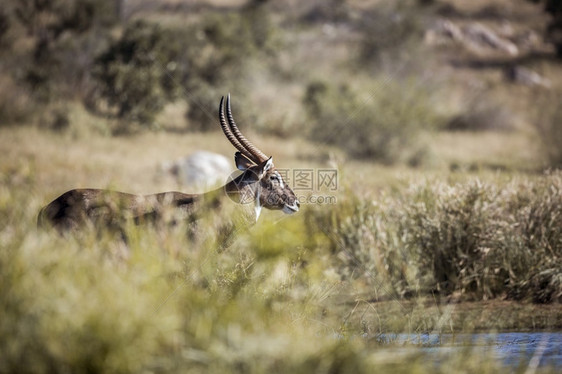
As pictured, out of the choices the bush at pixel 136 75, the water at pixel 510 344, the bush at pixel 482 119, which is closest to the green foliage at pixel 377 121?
the bush at pixel 136 75

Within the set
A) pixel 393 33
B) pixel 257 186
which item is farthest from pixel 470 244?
pixel 393 33

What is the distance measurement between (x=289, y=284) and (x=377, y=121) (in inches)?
720

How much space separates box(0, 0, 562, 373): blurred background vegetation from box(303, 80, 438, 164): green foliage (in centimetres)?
7

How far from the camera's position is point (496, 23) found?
168 ft

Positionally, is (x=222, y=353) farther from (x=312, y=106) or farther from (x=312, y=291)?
(x=312, y=106)

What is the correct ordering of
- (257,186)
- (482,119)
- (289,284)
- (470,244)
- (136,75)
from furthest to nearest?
1. (482,119)
2. (136,75)
3. (470,244)
4. (257,186)
5. (289,284)

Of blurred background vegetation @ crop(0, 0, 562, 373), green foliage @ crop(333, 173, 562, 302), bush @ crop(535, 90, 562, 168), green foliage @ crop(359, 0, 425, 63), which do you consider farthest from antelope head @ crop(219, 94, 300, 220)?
green foliage @ crop(359, 0, 425, 63)

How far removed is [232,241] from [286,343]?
7.50ft

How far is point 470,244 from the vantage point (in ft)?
29.3

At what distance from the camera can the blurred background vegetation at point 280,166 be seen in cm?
420

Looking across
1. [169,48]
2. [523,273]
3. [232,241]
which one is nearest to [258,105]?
[169,48]

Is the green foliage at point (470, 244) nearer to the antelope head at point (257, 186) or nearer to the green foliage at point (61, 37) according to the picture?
the antelope head at point (257, 186)

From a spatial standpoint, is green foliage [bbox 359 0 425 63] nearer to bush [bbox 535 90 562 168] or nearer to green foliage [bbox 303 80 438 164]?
green foliage [bbox 303 80 438 164]

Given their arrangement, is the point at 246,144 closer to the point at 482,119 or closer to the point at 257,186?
the point at 257,186
